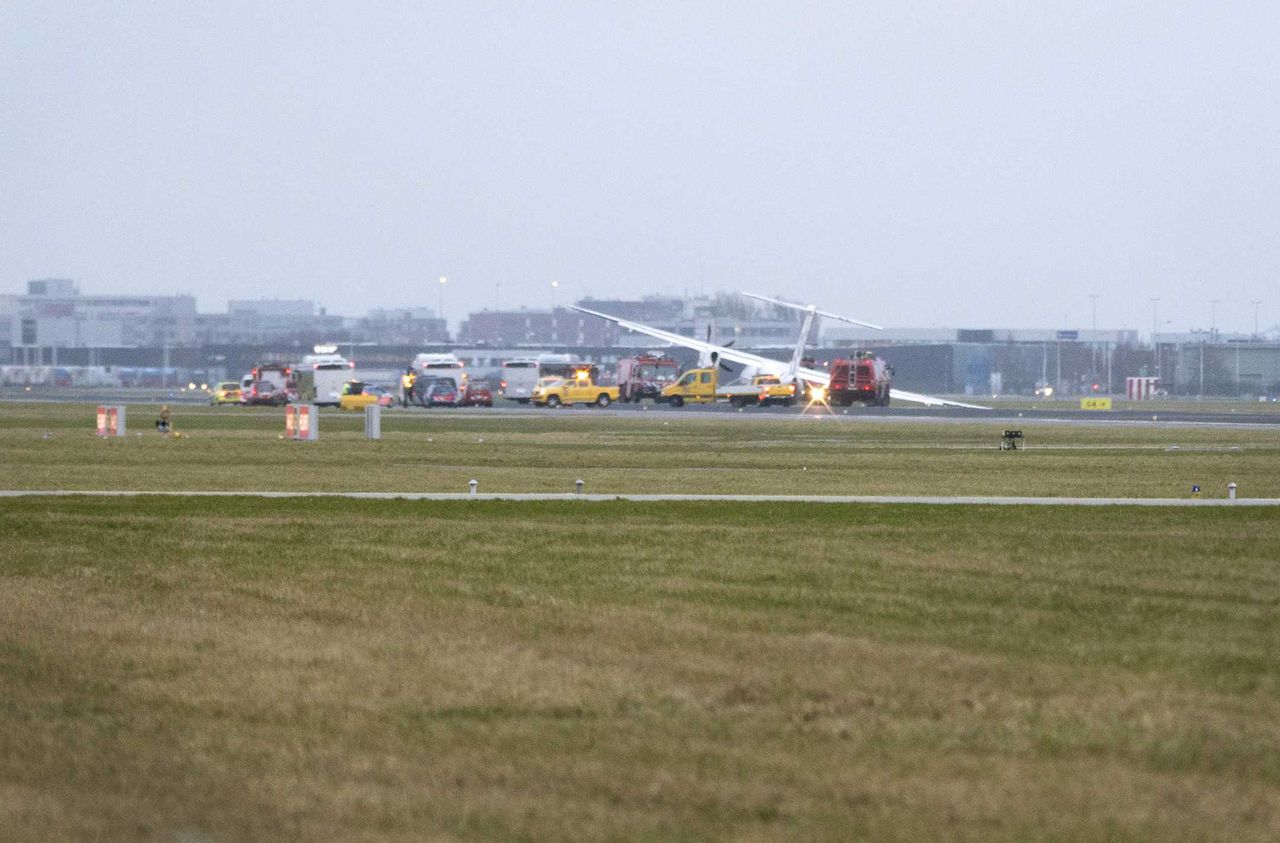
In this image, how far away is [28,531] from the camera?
2481cm

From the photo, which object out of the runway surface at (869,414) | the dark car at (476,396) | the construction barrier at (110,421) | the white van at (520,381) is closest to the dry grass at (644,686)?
the construction barrier at (110,421)

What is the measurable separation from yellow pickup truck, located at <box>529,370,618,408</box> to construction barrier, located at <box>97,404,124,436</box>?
43.7 meters

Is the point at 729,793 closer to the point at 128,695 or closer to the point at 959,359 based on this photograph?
the point at 128,695

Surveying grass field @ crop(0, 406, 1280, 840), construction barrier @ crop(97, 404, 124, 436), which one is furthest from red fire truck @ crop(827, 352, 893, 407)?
grass field @ crop(0, 406, 1280, 840)

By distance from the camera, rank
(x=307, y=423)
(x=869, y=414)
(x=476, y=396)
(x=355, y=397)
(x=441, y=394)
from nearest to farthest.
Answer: (x=307, y=423), (x=869, y=414), (x=355, y=397), (x=441, y=394), (x=476, y=396)

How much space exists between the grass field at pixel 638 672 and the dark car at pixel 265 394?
246ft

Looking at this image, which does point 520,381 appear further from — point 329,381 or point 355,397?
point 355,397

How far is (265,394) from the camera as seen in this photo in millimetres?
103375

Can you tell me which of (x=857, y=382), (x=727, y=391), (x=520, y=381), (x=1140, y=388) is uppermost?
(x=857, y=382)

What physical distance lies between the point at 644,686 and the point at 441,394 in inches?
3400

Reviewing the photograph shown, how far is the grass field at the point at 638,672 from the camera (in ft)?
32.3

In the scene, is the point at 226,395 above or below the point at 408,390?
below

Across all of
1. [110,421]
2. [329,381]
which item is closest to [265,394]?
[329,381]

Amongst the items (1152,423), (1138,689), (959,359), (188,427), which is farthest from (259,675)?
(959,359)
